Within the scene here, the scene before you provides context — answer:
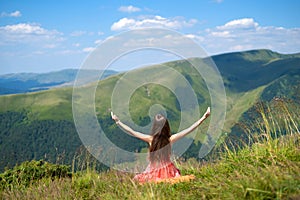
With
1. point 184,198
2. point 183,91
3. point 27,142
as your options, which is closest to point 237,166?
point 184,198

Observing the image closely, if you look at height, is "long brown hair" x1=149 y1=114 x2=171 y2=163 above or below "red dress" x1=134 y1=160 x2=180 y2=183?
above

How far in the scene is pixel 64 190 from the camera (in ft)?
24.9

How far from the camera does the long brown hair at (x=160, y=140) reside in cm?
786

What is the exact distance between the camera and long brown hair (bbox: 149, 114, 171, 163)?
786 cm

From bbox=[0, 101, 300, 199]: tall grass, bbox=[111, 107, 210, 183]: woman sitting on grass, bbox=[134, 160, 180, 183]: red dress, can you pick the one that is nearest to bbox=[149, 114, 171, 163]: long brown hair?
bbox=[111, 107, 210, 183]: woman sitting on grass

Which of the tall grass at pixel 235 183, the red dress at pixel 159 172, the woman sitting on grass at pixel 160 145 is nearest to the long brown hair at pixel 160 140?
the woman sitting on grass at pixel 160 145

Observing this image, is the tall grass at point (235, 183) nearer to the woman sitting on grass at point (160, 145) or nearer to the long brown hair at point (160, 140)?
the woman sitting on grass at point (160, 145)

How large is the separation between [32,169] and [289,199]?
11.3 meters

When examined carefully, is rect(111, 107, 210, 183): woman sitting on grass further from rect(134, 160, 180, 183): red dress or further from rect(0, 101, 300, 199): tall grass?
rect(0, 101, 300, 199): tall grass

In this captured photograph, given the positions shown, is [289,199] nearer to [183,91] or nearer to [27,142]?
[183,91]

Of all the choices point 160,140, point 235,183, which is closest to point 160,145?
point 160,140

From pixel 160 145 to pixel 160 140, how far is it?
0.40 feet

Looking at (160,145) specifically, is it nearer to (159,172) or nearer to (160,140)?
(160,140)

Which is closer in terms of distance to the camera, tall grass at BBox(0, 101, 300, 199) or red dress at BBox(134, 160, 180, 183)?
tall grass at BBox(0, 101, 300, 199)
